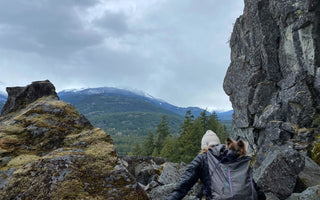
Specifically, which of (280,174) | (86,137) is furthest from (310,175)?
(86,137)

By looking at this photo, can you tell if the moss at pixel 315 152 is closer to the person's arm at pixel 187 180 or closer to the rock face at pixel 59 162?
the person's arm at pixel 187 180

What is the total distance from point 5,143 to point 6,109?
5757mm

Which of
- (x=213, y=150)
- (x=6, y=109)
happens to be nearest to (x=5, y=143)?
(x=6, y=109)

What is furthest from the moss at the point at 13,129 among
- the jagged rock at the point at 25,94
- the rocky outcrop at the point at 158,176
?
the rocky outcrop at the point at 158,176

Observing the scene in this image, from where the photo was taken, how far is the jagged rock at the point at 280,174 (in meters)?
10.8

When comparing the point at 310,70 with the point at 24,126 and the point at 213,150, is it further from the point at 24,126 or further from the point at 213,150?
the point at 24,126

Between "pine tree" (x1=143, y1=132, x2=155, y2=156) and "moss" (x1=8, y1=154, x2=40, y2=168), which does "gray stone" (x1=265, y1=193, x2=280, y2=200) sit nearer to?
"moss" (x1=8, y1=154, x2=40, y2=168)

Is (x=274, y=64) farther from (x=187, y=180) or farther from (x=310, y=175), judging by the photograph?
(x=187, y=180)

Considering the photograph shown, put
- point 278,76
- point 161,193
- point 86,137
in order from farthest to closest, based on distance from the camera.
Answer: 1. point 278,76
2. point 161,193
3. point 86,137

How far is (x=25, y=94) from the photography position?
1131 cm

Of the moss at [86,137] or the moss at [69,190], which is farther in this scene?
the moss at [86,137]

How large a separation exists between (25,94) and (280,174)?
1599cm

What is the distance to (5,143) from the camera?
6312 mm

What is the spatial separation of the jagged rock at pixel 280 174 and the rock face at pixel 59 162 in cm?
908
